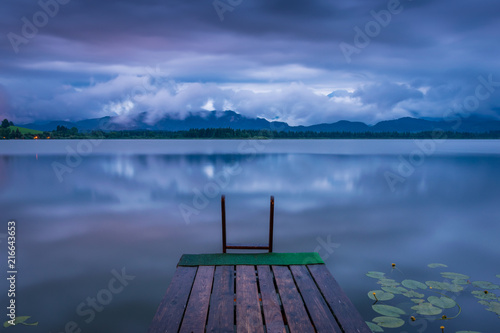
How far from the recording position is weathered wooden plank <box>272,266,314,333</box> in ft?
16.1

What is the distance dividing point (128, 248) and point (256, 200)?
9.72 metres

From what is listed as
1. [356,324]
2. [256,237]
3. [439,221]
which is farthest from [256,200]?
[356,324]

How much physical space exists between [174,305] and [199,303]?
381mm

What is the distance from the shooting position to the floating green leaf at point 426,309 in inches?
268

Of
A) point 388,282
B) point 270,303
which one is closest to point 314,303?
point 270,303

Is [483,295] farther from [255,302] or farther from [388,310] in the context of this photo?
[255,302]

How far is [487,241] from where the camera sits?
12367mm

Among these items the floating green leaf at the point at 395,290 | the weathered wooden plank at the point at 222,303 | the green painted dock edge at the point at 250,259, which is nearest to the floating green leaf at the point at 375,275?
the floating green leaf at the point at 395,290

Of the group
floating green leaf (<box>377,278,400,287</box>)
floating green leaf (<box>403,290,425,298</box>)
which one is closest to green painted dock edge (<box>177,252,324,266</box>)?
floating green leaf (<box>377,278,400,287</box>)

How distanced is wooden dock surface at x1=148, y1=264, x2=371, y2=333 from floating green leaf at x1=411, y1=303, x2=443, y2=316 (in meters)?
1.91

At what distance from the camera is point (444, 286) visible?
8.01m

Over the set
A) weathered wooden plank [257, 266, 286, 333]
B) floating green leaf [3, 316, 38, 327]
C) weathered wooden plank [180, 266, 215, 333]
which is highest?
weathered wooden plank [180, 266, 215, 333]

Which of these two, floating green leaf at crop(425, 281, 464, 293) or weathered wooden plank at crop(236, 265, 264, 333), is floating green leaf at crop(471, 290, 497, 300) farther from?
weathered wooden plank at crop(236, 265, 264, 333)

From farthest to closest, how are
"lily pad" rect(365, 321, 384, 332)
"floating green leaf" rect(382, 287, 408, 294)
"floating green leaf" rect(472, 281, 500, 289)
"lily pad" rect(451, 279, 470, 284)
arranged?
"lily pad" rect(451, 279, 470, 284)
"floating green leaf" rect(472, 281, 500, 289)
"floating green leaf" rect(382, 287, 408, 294)
"lily pad" rect(365, 321, 384, 332)
